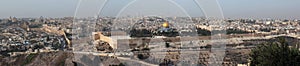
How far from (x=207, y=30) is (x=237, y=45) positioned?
12.3ft

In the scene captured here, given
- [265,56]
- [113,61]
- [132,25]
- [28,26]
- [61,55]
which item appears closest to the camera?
[265,56]

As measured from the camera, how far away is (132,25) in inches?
1041

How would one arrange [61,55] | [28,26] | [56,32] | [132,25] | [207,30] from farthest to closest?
[28,26]
[56,32]
[207,30]
[132,25]
[61,55]

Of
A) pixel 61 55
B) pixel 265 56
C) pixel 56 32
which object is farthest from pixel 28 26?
pixel 265 56

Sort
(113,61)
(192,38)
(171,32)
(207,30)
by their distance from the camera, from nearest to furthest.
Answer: (113,61), (192,38), (171,32), (207,30)

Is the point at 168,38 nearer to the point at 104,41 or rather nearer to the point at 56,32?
the point at 104,41

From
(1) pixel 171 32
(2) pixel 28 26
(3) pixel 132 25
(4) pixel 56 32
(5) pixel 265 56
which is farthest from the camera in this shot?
(2) pixel 28 26

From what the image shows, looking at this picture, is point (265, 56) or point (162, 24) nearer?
point (265, 56)

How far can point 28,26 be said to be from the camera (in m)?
48.2

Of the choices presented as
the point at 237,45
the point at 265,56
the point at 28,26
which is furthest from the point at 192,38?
the point at 28,26

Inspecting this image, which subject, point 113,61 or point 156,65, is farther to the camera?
point 113,61

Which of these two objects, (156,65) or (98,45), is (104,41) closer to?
(98,45)

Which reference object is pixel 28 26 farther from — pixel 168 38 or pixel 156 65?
pixel 156 65

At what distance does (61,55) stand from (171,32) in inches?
292
